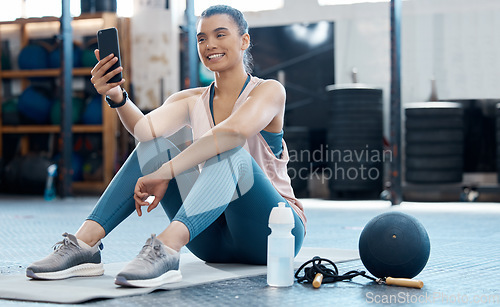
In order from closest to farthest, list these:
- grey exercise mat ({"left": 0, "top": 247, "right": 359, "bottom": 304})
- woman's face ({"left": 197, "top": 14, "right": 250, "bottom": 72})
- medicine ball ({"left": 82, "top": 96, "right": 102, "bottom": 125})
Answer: grey exercise mat ({"left": 0, "top": 247, "right": 359, "bottom": 304}) → woman's face ({"left": 197, "top": 14, "right": 250, "bottom": 72}) → medicine ball ({"left": 82, "top": 96, "right": 102, "bottom": 125})

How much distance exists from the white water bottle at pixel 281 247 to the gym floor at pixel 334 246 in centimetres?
4

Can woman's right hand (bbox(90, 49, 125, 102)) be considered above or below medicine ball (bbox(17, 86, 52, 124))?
below

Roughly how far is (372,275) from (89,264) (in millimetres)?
843

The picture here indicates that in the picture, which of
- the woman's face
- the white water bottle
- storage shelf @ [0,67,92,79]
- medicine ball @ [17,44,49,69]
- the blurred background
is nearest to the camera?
the white water bottle

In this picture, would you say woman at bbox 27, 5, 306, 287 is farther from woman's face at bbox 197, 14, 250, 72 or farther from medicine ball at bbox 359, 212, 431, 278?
medicine ball at bbox 359, 212, 431, 278

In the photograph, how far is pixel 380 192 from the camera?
7020 millimetres

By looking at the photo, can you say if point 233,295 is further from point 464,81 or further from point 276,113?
point 464,81

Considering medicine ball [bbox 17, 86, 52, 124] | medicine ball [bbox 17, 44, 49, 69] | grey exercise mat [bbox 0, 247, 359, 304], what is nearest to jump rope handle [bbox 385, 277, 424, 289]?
grey exercise mat [bbox 0, 247, 359, 304]

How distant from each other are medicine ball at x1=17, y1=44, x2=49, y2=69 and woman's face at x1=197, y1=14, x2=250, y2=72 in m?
6.62

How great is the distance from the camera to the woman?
1775 mm

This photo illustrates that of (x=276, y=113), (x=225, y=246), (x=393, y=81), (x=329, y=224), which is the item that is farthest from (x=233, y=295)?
(x=393, y=81)

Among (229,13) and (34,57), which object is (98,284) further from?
(34,57)

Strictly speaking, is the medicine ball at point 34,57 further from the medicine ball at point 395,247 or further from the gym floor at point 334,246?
the medicine ball at point 395,247

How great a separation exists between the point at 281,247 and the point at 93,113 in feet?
21.0
